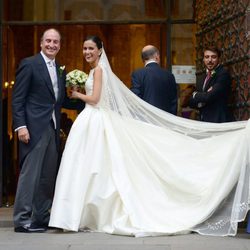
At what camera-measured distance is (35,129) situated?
850 centimetres

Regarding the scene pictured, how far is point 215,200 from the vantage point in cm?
804

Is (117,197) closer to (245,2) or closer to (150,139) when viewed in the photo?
(150,139)

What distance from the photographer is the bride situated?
26.5 ft

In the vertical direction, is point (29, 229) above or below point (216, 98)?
below

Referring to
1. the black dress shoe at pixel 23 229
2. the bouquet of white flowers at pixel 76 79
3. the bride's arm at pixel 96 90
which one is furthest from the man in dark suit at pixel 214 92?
the black dress shoe at pixel 23 229

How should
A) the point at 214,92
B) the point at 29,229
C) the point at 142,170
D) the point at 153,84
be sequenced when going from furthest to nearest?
the point at 153,84, the point at 214,92, the point at 29,229, the point at 142,170

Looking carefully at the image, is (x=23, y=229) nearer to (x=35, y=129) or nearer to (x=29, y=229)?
(x=29, y=229)

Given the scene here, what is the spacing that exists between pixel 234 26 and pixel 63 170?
8.65 ft

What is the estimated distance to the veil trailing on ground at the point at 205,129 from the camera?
7.90m

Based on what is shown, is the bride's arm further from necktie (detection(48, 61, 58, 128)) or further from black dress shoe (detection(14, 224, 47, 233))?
black dress shoe (detection(14, 224, 47, 233))

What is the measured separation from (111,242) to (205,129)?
1.71 meters

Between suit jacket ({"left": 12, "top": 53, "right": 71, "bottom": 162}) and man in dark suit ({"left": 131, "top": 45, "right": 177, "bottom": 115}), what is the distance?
1210mm

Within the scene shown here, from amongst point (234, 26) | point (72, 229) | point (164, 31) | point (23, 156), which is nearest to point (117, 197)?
point (72, 229)

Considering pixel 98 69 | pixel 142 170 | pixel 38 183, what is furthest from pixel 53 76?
pixel 142 170
